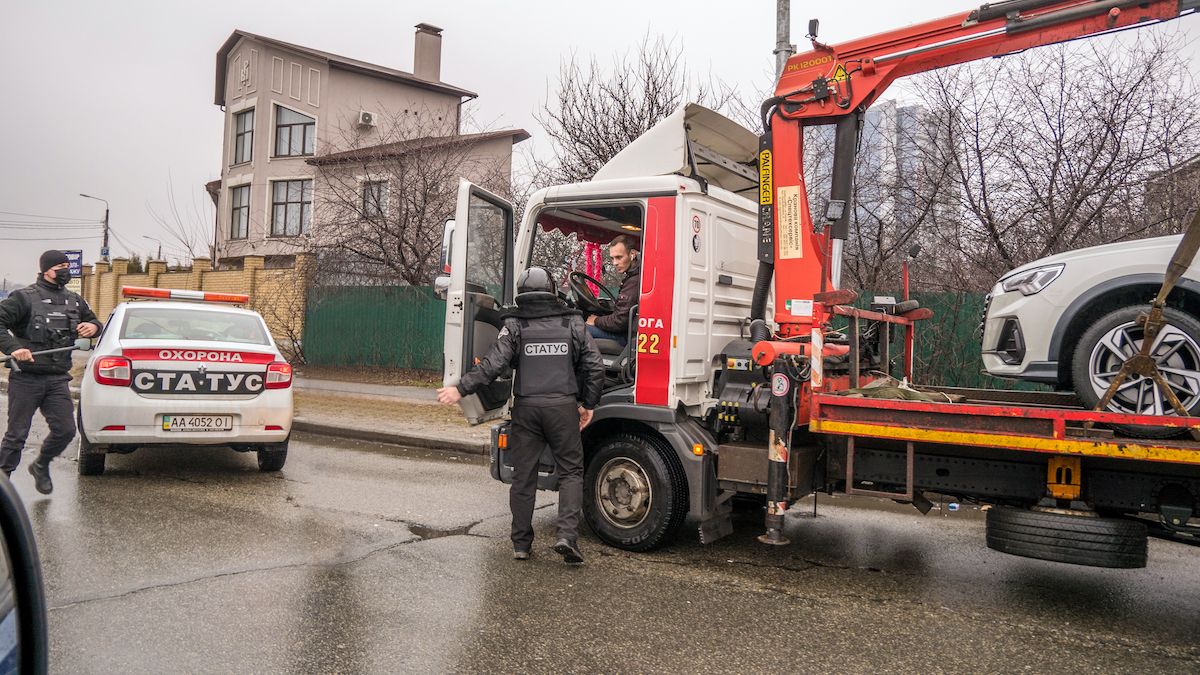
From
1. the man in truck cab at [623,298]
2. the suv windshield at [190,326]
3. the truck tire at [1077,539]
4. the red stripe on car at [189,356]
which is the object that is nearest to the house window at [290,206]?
the suv windshield at [190,326]

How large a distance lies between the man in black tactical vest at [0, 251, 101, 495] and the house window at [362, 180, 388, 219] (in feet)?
34.9

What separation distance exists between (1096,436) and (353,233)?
53.0 ft

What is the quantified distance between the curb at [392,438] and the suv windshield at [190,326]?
279cm

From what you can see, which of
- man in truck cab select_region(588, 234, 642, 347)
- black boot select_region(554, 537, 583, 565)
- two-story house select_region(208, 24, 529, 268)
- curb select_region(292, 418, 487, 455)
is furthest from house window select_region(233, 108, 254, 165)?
black boot select_region(554, 537, 583, 565)

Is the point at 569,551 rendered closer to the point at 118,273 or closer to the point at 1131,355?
the point at 1131,355

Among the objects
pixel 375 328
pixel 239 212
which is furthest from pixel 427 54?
pixel 375 328

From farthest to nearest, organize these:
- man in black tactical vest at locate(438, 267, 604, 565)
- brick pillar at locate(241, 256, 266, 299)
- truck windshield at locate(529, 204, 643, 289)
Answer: brick pillar at locate(241, 256, 266, 299), truck windshield at locate(529, 204, 643, 289), man in black tactical vest at locate(438, 267, 604, 565)

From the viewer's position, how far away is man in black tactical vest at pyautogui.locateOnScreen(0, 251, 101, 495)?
254 inches

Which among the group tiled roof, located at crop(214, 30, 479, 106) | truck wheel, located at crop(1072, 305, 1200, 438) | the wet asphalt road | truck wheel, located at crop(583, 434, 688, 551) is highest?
tiled roof, located at crop(214, 30, 479, 106)

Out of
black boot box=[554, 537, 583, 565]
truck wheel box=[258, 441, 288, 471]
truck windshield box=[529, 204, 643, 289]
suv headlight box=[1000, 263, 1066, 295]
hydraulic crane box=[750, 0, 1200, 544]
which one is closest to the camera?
hydraulic crane box=[750, 0, 1200, 544]

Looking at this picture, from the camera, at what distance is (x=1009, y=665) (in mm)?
3725

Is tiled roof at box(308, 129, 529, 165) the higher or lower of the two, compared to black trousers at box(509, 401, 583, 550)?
higher

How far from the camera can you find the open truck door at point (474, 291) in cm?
562

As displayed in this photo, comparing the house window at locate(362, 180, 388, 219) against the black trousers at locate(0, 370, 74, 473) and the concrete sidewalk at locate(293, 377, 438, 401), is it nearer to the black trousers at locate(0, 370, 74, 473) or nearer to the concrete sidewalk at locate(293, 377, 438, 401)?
the concrete sidewalk at locate(293, 377, 438, 401)
